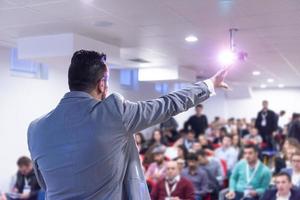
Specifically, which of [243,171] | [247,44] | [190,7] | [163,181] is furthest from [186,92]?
[247,44]

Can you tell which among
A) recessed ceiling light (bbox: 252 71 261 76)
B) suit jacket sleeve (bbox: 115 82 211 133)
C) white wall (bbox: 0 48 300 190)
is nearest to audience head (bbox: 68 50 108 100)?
suit jacket sleeve (bbox: 115 82 211 133)

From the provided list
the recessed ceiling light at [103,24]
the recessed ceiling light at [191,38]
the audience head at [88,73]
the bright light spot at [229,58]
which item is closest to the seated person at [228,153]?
the recessed ceiling light at [191,38]

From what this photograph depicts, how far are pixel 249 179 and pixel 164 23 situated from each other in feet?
7.50

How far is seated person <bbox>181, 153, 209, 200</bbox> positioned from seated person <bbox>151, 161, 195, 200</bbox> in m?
0.46

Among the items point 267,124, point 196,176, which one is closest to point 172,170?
point 196,176

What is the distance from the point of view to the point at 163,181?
4844 mm

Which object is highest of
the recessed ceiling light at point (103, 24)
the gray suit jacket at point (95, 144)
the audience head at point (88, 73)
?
the recessed ceiling light at point (103, 24)

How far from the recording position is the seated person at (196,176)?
5237mm

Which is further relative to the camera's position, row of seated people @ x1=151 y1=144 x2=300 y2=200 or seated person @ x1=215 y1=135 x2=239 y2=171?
seated person @ x1=215 y1=135 x2=239 y2=171

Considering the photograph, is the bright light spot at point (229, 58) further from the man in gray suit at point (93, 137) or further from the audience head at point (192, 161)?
the audience head at point (192, 161)

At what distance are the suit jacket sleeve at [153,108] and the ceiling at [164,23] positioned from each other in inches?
92.7

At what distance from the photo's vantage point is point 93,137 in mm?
1154

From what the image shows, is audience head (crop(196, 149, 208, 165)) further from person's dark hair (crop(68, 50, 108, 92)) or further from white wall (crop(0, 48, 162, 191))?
person's dark hair (crop(68, 50, 108, 92))

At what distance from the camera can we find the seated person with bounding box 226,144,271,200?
16.3 feet
